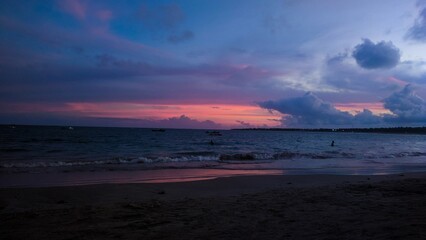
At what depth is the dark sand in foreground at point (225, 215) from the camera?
615cm

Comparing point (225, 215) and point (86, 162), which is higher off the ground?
point (225, 215)

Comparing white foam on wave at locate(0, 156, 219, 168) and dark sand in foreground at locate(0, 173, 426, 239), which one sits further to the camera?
white foam on wave at locate(0, 156, 219, 168)

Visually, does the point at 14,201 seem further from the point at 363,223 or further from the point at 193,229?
the point at 363,223

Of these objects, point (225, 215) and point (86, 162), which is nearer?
point (225, 215)

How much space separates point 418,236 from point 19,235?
7066 mm

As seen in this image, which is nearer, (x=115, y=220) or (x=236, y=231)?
(x=236, y=231)

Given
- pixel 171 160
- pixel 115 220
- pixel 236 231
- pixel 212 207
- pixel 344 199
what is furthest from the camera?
pixel 171 160

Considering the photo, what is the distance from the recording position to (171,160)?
27422mm

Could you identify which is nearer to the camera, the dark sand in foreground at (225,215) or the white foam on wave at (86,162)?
the dark sand in foreground at (225,215)

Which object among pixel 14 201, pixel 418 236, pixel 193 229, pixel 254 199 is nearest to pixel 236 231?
pixel 193 229

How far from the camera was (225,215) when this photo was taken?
768 cm

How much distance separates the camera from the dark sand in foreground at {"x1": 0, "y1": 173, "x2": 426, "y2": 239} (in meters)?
6.15

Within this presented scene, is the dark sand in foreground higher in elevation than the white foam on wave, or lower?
higher

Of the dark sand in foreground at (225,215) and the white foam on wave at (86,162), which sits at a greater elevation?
the dark sand in foreground at (225,215)
